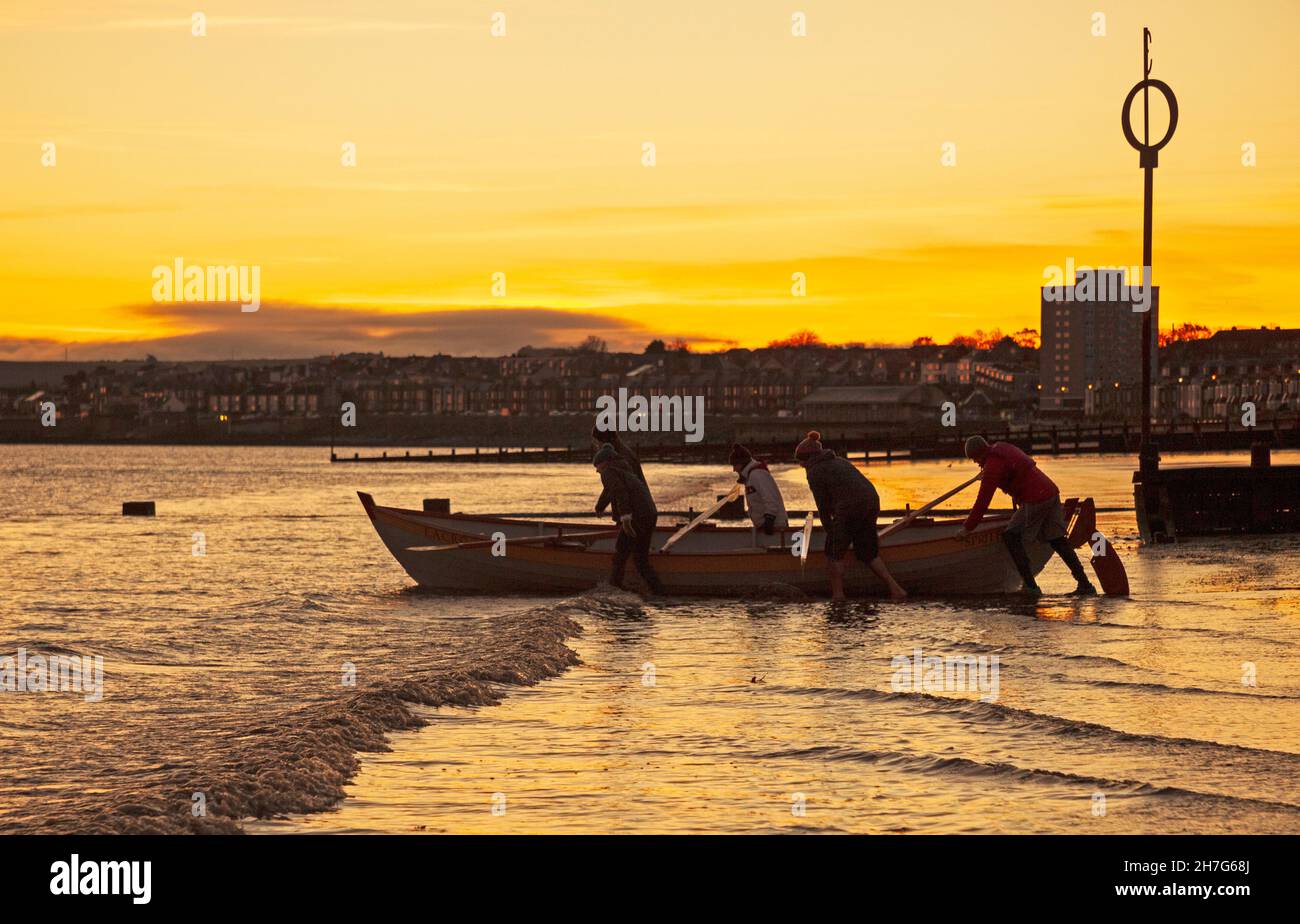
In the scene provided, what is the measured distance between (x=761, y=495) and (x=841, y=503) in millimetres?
1912

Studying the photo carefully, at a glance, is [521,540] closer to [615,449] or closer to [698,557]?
[698,557]

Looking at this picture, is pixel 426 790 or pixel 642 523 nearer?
pixel 426 790

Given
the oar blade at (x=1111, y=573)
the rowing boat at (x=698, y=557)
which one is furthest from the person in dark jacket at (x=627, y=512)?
the oar blade at (x=1111, y=573)

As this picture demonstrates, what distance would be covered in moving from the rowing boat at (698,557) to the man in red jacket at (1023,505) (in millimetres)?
884

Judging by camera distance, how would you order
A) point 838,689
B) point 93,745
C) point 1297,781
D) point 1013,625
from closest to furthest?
point 1297,781, point 93,745, point 838,689, point 1013,625

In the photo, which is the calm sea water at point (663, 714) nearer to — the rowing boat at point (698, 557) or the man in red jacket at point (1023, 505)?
the rowing boat at point (698, 557)

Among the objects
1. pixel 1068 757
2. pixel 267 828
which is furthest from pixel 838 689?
pixel 267 828

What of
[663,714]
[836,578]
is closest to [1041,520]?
[836,578]

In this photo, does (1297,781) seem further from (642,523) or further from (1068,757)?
(642,523)

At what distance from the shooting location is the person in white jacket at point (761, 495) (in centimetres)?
2000

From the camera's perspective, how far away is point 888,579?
19969 millimetres

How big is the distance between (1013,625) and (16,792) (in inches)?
427
